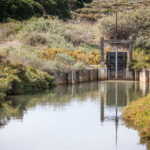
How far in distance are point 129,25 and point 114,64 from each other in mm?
10421

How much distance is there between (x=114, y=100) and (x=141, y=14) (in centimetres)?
2307

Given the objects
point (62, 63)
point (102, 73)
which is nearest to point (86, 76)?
point (102, 73)

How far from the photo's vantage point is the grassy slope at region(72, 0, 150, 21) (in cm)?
8035

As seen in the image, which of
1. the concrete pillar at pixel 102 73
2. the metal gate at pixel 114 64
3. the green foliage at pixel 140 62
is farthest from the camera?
the metal gate at pixel 114 64

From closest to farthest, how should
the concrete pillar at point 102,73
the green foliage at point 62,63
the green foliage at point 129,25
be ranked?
the green foliage at point 62,63 → the concrete pillar at point 102,73 → the green foliage at point 129,25

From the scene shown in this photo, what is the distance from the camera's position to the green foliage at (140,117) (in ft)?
56.6

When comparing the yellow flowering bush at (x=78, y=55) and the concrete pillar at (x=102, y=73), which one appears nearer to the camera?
the yellow flowering bush at (x=78, y=55)

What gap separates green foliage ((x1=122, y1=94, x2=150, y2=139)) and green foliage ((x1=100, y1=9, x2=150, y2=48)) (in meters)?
28.4

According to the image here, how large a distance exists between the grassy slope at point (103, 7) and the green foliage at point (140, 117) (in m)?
58.3

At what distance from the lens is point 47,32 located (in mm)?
46125

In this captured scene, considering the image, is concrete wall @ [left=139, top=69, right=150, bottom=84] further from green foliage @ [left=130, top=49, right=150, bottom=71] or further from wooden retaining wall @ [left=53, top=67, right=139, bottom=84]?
wooden retaining wall @ [left=53, top=67, right=139, bottom=84]

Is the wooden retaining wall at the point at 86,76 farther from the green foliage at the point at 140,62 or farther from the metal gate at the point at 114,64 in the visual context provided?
the green foliage at the point at 140,62

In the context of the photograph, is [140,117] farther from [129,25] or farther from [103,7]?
[103,7]

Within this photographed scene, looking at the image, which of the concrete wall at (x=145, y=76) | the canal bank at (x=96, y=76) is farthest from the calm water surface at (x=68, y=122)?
the concrete wall at (x=145, y=76)
